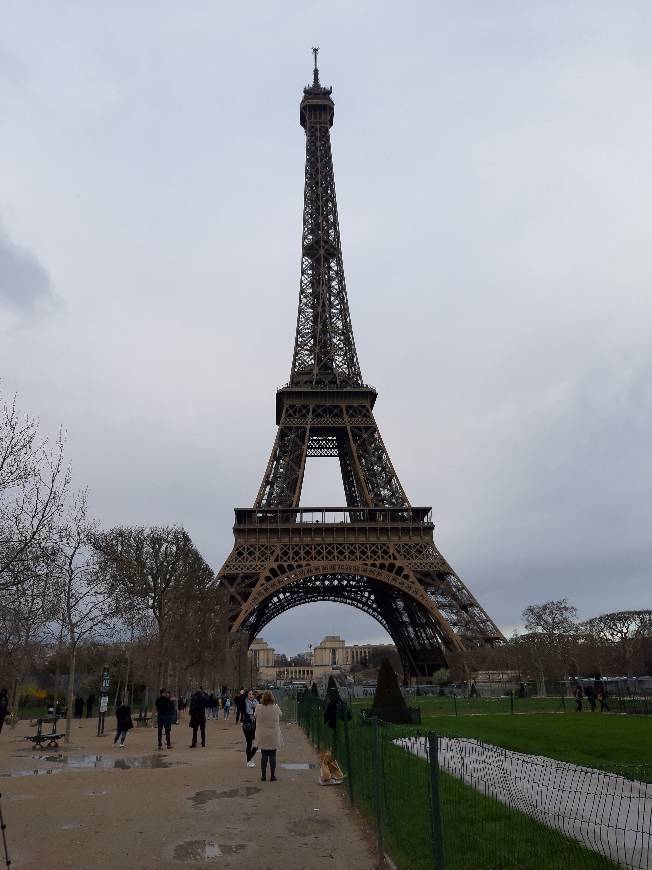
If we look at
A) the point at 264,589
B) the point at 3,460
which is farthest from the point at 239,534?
the point at 3,460

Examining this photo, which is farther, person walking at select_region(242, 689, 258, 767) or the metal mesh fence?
person walking at select_region(242, 689, 258, 767)

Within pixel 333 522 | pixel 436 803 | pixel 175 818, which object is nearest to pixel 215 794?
pixel 175 818

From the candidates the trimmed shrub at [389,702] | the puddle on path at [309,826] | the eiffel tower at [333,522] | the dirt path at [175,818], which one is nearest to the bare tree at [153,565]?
the eiffel tower at [333,522]

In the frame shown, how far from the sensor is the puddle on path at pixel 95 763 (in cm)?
1552

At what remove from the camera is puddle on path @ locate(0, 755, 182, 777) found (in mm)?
15523

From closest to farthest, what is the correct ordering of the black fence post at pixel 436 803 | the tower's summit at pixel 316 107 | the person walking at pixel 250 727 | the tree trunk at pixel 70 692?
the black fence post at pixel 436 803 < the person walking at pixel 250 727 < the tree trunk at pixel 70 692 < the tower's summit at pixel 316 107

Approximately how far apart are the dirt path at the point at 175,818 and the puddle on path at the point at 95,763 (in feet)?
0.15

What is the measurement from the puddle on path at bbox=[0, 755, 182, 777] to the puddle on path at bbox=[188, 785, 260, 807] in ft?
13.6

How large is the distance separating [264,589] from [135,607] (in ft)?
45.4

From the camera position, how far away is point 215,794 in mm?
11859

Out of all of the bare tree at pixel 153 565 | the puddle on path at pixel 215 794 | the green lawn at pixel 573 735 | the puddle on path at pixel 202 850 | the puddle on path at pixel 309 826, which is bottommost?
the green lawn at pixel 573 735

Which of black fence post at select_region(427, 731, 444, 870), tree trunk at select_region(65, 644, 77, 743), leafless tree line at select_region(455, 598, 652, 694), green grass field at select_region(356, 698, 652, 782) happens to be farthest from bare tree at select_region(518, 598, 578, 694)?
black fence post at select_region(427, 731, 444, 870)

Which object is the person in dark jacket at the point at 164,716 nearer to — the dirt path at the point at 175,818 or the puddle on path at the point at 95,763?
the puddle on path at the point at 95,763

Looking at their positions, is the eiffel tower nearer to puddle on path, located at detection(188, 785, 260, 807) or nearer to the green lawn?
the green lawn
